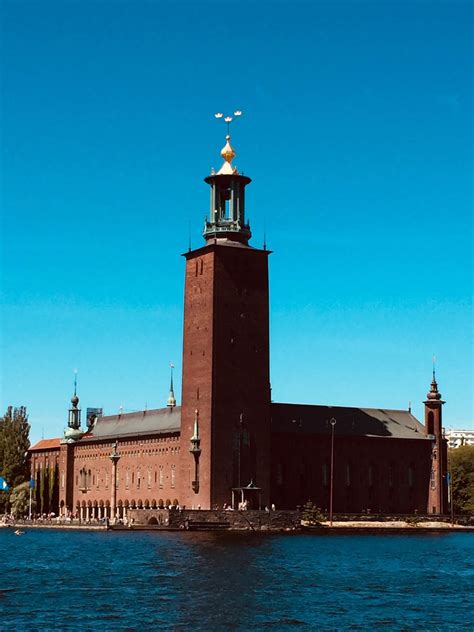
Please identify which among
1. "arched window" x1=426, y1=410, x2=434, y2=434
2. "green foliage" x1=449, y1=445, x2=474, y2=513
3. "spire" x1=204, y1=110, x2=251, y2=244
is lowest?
"green foliage" x1=449, y1=445, x2=474, y2=513

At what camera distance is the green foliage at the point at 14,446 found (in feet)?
422

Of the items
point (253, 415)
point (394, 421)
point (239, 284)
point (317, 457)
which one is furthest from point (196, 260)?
point (394, 421)

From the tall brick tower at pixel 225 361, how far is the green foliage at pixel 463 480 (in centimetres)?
2773

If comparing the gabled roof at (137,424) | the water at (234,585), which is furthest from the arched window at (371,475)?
the water at (234,585)

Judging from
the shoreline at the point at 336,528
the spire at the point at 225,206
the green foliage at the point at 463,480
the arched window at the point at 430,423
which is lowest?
the shoreline at the point at 336,528

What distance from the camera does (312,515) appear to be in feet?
347

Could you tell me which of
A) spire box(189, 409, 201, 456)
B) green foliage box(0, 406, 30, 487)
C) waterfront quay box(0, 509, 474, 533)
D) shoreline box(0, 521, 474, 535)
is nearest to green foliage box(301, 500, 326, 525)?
waterfront quay box(0, 509, 474, 533)

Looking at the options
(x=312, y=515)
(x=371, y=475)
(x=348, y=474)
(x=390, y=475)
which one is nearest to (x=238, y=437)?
(x=312, y=515)

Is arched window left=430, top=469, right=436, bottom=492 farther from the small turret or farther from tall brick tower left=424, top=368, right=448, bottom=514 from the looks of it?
the small turret

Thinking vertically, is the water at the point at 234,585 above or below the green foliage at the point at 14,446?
below

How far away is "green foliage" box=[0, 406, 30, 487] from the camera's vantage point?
5059 inches

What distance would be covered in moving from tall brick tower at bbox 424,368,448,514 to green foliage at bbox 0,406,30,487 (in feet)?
130

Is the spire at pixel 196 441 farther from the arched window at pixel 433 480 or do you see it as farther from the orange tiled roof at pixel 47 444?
the orange tiled roof at pixel 47 444

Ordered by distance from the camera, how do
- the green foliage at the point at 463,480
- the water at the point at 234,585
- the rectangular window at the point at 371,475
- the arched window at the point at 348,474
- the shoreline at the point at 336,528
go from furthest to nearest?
1. the green foliage at the point at 463,480
2. the rectangular window at the point at 371,475
3. the arched window at the point at 348,474
4. the shoreline at the point at 336,528
5. the water at the point at 234,585
